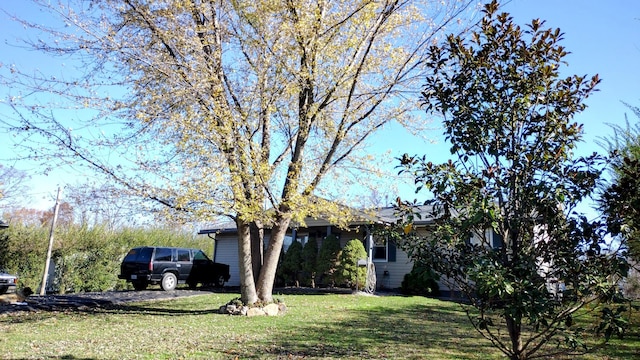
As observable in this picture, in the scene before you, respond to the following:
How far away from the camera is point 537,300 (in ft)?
10.0

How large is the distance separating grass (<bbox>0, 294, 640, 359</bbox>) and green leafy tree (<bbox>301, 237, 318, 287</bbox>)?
6.09 metres

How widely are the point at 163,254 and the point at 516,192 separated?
1589cm

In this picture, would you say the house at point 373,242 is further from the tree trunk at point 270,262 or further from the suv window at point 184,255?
the tree trunk at point 270,262

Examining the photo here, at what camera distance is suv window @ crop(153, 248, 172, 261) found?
55.9ft

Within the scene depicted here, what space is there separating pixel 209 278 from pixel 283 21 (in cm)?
1335

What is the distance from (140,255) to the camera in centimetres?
1692

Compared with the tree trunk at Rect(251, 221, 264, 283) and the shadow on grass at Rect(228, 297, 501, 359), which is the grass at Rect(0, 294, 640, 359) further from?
the tree trunk at Rect(251, 221, 264, 283)

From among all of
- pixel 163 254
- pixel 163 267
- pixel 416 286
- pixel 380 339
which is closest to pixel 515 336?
pixel 380 339

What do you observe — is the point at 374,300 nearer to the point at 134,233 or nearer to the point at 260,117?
the point at 260,117

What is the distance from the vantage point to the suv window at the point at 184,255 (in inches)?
719

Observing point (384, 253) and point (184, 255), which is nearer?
point (184, 255)

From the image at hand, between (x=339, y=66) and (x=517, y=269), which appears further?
(x=339, y=66)

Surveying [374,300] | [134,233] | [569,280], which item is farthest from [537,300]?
[134,233]

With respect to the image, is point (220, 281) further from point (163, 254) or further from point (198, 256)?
point (163, 254)
